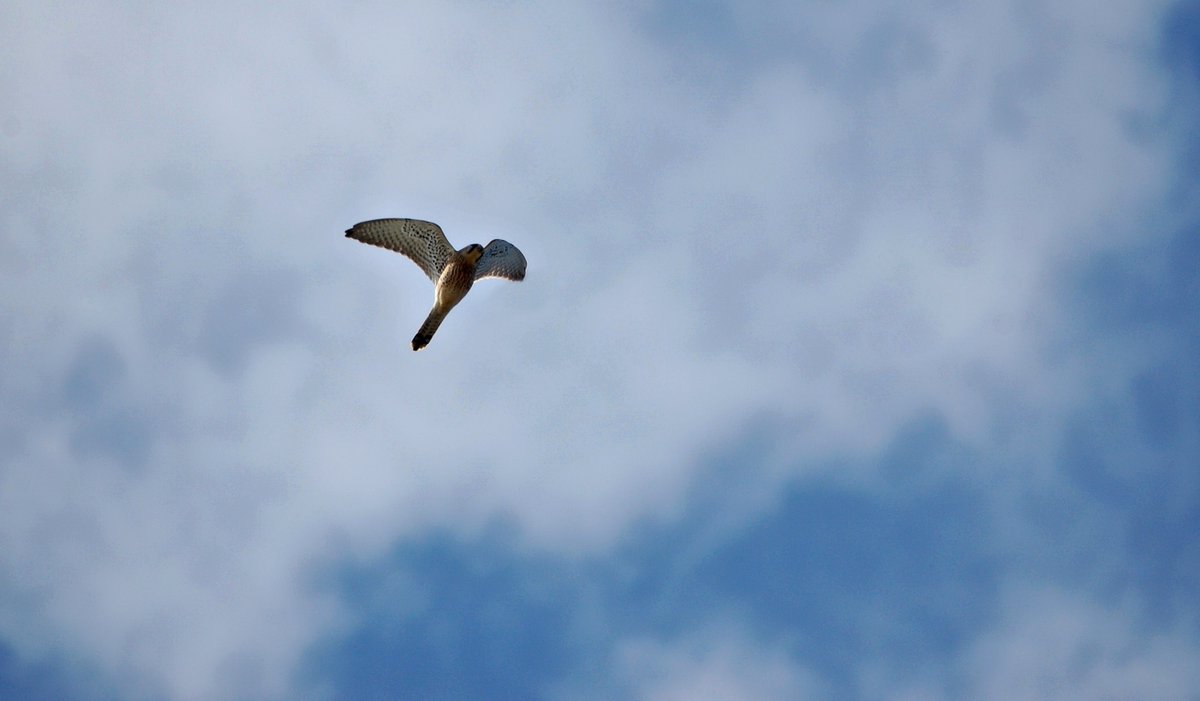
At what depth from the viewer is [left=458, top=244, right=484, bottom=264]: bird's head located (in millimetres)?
15617

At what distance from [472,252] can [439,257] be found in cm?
92

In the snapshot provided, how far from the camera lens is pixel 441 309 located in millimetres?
15578

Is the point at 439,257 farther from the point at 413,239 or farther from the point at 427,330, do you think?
the point at 427,330

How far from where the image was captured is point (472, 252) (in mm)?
15625

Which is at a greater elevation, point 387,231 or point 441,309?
point 387,231

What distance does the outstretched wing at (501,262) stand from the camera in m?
15.6

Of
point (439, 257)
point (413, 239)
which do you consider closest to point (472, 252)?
point (439, 257)

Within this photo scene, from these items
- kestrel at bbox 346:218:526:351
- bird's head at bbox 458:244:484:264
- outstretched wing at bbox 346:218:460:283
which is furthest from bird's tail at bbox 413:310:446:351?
bird's head at bbox 458:244:484:264

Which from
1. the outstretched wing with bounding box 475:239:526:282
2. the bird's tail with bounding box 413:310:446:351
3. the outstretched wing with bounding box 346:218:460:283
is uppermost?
the outstretched wing with bounding box 346:218:460:283

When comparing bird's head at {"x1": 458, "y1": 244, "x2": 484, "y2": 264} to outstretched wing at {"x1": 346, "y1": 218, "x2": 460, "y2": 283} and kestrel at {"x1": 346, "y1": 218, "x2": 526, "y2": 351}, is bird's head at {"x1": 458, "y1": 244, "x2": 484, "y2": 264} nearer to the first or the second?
kestrel at {"x1": 346, "y1": 218, "x2": 526, "y2": 351}

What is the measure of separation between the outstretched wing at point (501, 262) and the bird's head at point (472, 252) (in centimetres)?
9

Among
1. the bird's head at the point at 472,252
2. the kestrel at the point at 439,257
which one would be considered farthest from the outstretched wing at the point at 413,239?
the bird's head at the point at 472,252

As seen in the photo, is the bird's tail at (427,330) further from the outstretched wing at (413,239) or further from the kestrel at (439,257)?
the outstretched wing at (413,239)

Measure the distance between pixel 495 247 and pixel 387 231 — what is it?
6.71 feet
